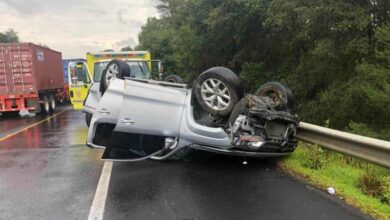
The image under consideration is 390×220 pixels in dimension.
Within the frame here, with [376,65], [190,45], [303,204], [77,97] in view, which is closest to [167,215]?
[303,204]

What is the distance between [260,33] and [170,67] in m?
21.4

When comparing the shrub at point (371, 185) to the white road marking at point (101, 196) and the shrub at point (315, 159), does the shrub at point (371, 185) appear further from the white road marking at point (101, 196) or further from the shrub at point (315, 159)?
the white road marking at point (101, 196)

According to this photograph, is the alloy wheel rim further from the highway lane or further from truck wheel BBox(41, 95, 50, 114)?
truck wheel BBox(41, 95, 50, 114)

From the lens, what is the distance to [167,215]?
442 cm

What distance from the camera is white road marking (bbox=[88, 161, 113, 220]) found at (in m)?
4.53

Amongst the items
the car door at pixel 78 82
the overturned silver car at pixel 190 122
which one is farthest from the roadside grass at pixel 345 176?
the car door at pixel 78 82

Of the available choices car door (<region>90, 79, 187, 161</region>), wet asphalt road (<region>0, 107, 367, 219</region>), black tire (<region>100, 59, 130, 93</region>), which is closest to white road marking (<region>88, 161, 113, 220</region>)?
wet asphalt road (<region>0, 107, 367, 219</region>)

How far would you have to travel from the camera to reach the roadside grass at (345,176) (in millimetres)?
4656

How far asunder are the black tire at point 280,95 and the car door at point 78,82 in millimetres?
8587

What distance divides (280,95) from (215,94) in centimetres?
134

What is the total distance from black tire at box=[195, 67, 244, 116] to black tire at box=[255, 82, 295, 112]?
1.01 meters

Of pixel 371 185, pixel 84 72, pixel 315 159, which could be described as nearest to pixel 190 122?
pixel 315 159

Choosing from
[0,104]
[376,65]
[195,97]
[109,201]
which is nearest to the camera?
[109,201]

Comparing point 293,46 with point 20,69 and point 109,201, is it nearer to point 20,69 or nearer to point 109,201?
point 20,69
